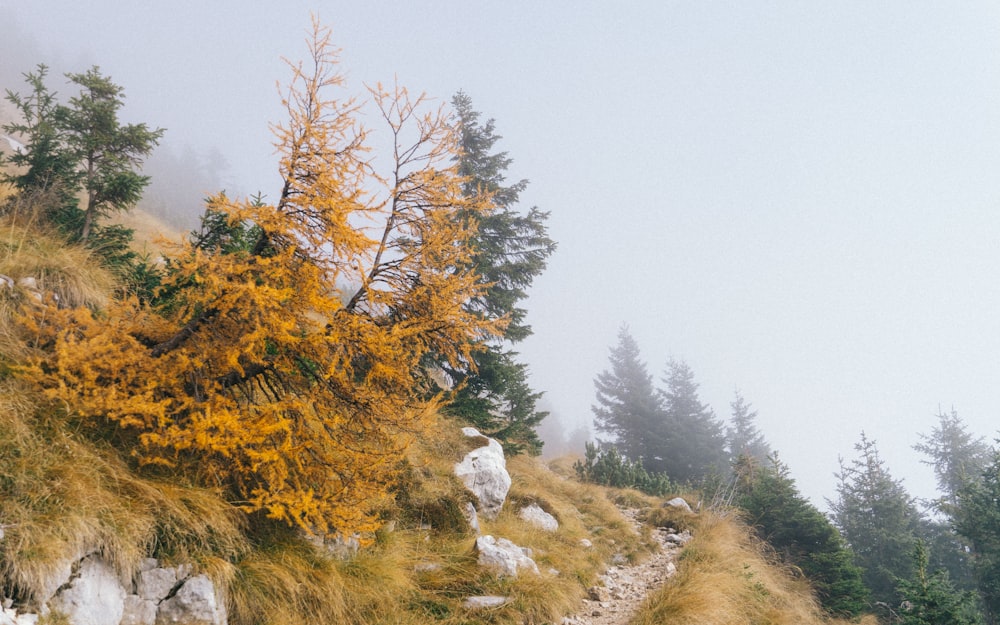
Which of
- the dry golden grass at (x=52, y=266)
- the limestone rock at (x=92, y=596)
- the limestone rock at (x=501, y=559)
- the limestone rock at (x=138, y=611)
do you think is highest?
the dry golden grass at (x=52, y=266)

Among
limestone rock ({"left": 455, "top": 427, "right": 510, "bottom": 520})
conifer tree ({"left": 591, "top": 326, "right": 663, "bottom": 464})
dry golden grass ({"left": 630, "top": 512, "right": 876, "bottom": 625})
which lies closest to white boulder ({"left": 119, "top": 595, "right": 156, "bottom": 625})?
limestone rock ({"left": 455, "top": 427, "right": 510, "bottom": 520})

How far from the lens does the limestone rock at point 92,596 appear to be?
10.6 feet

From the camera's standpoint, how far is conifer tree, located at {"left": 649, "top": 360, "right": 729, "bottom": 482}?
31.2 meters

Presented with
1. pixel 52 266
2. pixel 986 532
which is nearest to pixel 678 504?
pixel 986 532

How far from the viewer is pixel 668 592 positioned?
6.64 m

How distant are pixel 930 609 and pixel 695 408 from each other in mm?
29476

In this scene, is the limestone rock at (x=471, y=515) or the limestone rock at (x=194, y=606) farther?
the limestone rock at (x=471, y=515)

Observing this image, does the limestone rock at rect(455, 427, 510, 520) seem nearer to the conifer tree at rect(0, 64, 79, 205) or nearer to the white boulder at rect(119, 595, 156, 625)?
the white boulder at rect(119, 595, 156, 625)

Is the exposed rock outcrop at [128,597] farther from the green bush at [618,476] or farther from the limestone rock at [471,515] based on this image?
the green bush at [618,476]

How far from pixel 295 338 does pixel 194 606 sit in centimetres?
242

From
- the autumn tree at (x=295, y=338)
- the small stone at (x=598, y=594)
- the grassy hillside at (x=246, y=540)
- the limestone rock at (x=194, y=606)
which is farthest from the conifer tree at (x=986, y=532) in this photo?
the limestone rock at (x=194, y=606)

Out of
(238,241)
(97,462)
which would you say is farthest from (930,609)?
(238,241)

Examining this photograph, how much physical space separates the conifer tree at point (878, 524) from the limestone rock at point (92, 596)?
63.4 feet

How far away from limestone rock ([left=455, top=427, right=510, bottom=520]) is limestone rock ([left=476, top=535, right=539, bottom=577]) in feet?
5.76
